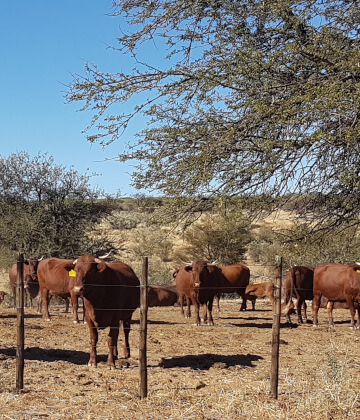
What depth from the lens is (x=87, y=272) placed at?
9594 mm

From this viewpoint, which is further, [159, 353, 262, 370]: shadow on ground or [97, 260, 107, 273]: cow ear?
[159, 353, 262, 370]: shadow on ground

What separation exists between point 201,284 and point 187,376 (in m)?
6.95

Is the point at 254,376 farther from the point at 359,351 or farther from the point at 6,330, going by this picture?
the point at 6,330

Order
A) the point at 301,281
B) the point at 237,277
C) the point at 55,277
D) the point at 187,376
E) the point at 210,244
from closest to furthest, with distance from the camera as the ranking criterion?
the point at 187,376, the point at 55,277, the point at 301,281, the point at 237,277, the point at 210,244

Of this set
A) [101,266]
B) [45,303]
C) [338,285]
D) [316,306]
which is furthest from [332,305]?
[101,266]

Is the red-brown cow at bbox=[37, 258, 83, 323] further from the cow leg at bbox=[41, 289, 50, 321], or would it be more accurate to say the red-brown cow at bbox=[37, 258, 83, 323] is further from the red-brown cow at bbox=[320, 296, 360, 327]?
the red-brown cow at bbox=[320, 296, 360, 327]

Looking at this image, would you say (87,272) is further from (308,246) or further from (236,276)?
(236,276)

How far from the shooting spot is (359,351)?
39.7 feet

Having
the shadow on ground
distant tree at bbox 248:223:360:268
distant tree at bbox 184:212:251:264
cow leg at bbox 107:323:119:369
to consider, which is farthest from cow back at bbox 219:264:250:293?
cow leg at bbox 107:323:119:369

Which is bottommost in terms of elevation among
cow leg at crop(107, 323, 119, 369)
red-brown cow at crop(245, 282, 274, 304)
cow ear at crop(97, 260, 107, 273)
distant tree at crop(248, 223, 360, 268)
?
cow leg at crop(107, 323, 119, 369)

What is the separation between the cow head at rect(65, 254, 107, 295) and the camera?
949 cm

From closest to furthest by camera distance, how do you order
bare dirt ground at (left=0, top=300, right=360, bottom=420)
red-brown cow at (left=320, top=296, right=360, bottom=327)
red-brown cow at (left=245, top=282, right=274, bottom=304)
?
bare dirt ground at (left=0, top=300, right=360, bottom=420) < red-brown cow at (left=320, top=296, right=360, bottom=327) < red-brown cow at (left=245, top=282, right=274, bottom=304)

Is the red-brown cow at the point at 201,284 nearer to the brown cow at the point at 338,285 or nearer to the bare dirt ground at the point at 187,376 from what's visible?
the bare dirt ground at the point at 187,376

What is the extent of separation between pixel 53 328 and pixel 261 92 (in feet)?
28.0
